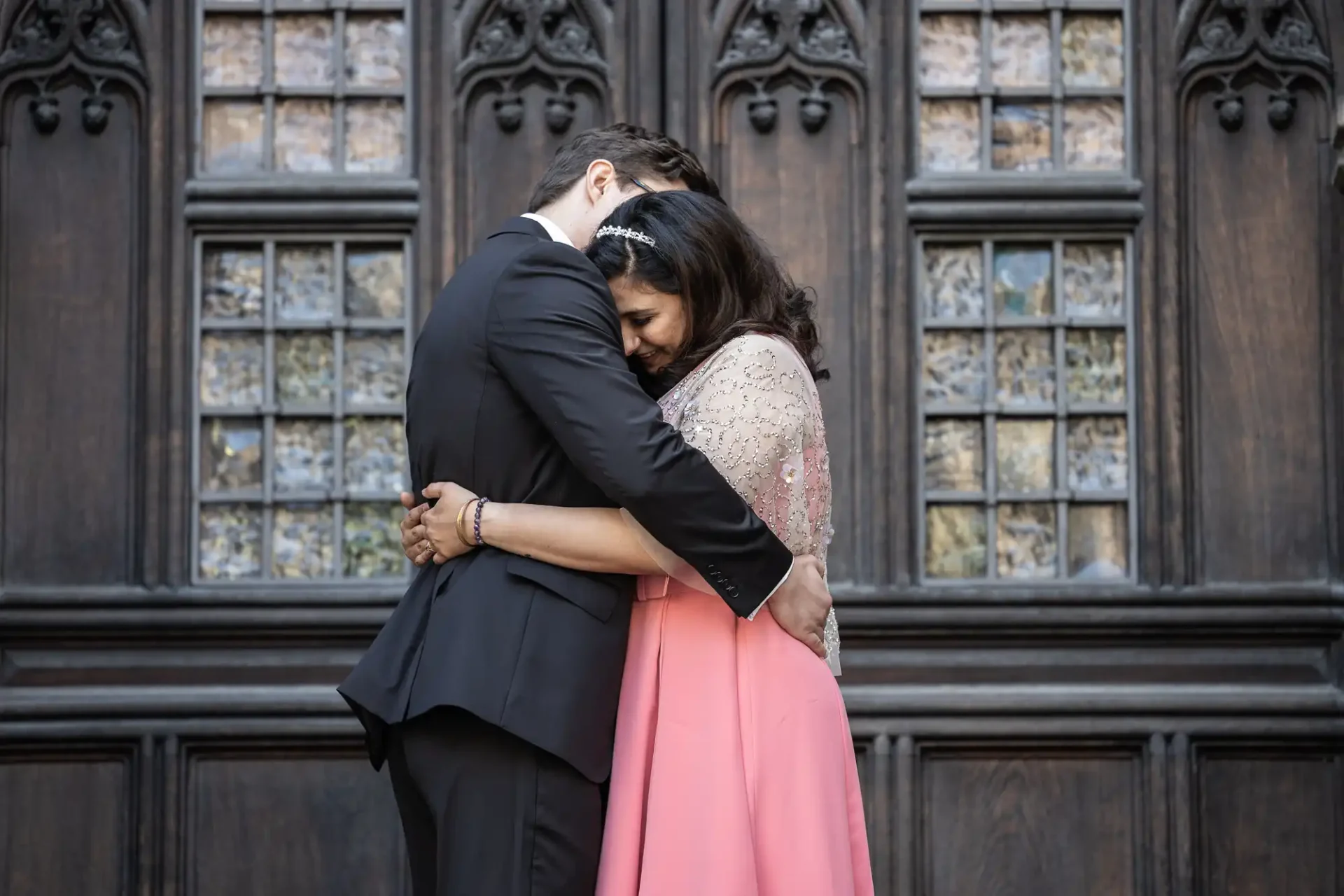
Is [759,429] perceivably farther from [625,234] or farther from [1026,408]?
[1026,408]

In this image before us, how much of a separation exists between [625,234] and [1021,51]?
75.1 inches

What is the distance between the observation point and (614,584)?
9.43 ft

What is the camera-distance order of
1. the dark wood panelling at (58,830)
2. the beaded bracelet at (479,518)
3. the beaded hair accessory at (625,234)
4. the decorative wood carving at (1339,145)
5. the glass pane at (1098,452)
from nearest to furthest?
the beaded bracelet at (479,518)
the beaded hair accessory at (625,234)
the decorative wood carving at (1339,145)
the dark wood panelling at (58,830)
the glass pane at (1098,452)

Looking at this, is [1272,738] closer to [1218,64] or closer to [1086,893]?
[1086,893]

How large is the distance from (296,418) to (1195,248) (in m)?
Result: 2.33

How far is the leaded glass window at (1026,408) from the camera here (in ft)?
14.3

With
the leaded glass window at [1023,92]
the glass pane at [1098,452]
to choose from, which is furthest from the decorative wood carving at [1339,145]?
the glass pane at [1098,452]

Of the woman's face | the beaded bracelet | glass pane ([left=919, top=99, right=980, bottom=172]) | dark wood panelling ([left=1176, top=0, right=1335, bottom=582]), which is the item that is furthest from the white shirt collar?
dark wood panelling ([left=1176, top=0, right=1335, bottom=582])

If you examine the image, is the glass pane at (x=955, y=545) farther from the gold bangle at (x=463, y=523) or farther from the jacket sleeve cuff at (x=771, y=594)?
the gold bangle at (x=463, y=523)

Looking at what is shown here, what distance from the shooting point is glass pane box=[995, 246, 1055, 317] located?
14.4 feet

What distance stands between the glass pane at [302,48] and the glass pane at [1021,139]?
5.69 ft

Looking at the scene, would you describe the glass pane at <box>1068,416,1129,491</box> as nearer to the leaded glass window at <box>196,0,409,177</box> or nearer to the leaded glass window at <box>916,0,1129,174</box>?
the leaded glass window at <box>916,0,1129,174</box>

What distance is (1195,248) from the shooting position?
4340mm

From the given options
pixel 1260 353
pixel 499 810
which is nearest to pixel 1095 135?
pixel 1260 353
